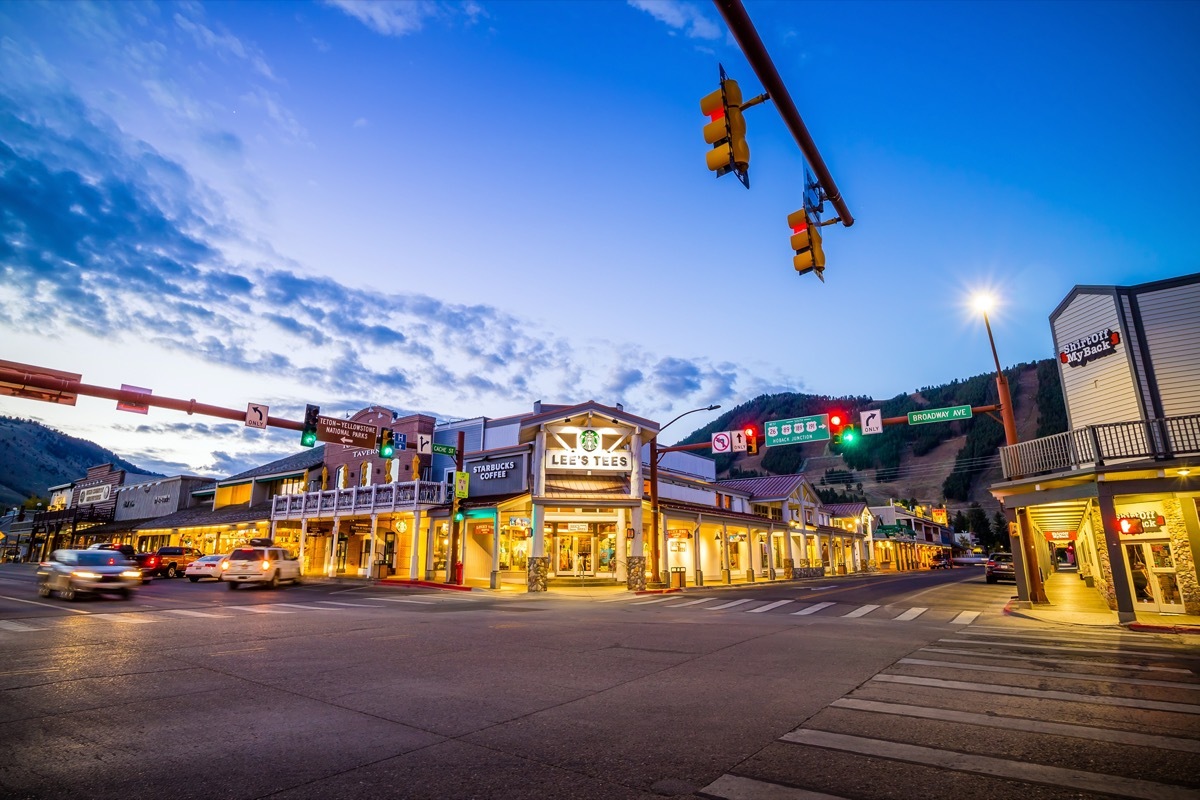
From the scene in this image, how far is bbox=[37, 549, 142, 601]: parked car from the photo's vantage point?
20.7 m

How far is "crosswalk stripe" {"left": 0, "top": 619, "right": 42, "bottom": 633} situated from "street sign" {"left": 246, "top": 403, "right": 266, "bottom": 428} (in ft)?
24.5

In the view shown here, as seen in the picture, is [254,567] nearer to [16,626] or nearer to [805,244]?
[16,626]

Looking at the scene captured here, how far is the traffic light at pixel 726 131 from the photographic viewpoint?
7477mm

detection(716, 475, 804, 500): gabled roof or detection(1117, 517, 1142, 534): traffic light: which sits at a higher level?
detection(716, 475, 804, 500): gabled roof

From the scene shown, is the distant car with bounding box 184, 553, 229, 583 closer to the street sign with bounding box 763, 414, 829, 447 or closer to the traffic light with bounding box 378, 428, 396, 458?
the traffic light with bounding box 378, 428, 396, 458

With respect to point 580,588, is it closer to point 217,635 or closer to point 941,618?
point 941,618

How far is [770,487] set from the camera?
5288 centimetres

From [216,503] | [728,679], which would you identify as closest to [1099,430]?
[728,679]

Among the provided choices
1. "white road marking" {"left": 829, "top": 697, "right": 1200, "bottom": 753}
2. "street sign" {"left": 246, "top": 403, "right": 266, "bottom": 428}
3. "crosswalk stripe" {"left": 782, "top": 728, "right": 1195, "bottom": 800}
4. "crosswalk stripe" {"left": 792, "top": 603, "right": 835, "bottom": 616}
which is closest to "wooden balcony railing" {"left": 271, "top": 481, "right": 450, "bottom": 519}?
"street sign" {"left": 246, "top": 403, "right": 266, "bottom": 428}

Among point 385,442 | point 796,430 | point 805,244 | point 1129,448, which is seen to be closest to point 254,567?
point 385,442

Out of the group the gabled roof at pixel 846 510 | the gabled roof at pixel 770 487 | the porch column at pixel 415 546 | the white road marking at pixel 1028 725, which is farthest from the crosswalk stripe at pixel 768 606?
the gabled roof at pixel 846 510

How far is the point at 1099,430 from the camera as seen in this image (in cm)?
1970

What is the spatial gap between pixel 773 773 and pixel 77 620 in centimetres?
1804

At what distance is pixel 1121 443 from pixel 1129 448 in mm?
249
